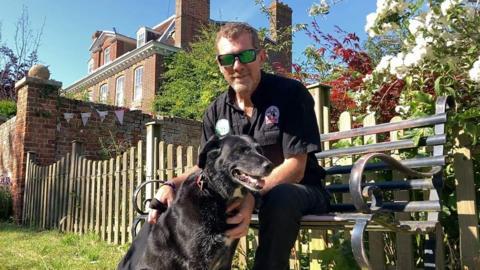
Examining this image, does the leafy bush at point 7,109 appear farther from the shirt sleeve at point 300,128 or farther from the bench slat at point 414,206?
the bench slat at point 414,206

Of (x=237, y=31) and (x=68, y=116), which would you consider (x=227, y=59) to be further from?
(x=68, y=116)

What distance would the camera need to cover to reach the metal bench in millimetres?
1954

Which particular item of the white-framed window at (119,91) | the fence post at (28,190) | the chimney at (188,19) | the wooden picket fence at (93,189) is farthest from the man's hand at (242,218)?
the white-framed window at (119,91)

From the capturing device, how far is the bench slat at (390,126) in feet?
8.19

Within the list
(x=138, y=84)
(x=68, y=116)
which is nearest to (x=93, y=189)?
(x=68, y=116)

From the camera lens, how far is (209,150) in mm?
2576

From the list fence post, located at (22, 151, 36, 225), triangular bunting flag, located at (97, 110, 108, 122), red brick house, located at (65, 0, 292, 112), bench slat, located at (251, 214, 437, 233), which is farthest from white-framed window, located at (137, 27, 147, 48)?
bench slat, located at (251, 214, 437, 233)

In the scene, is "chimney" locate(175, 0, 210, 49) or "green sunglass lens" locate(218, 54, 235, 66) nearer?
"green sunglass lens" locate(218, 54, 235, 66)

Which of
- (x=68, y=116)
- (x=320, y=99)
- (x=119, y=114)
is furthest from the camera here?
(x=119, y=114)

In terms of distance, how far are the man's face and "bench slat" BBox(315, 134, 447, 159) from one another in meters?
0.72

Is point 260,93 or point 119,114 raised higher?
point 119,114

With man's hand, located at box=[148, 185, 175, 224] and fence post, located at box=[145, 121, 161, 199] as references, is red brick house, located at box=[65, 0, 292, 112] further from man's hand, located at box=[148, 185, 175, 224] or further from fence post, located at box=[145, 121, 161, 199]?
man's hand, located at box=[148, 185, 175, 224]

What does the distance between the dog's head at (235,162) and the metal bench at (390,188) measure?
315 millimetres

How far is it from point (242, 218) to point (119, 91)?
27335 millimetres
